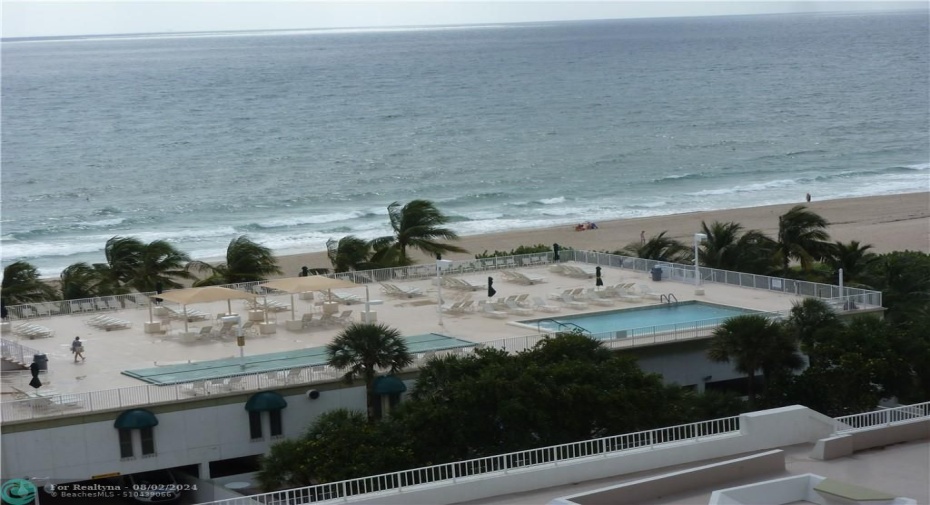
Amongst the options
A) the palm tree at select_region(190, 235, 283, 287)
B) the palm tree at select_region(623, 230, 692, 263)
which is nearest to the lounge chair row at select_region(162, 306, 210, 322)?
the palm tree at select_region(190, 235, 283, 287)

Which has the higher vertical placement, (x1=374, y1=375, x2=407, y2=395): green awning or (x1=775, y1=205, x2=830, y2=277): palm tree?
(x1=775, y1=205, x2=830, y2=277): palm tree

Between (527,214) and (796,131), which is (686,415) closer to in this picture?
(527,214)

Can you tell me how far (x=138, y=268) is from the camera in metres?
40.2

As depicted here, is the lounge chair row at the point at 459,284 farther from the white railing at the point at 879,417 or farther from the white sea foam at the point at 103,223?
the white sea foam at the point at 103,223

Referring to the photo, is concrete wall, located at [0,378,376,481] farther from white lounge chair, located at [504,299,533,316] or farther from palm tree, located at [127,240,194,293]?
palm tree, located at [127,240,194,293]

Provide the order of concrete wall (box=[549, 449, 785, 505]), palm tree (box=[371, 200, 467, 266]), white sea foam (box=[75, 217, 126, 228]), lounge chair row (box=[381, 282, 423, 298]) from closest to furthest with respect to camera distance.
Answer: concrete wall (box=[549, 449, 785, 505]) → lounge chair row (box=[381, 282, 423, 298]) → palm tree (box=[371, 200, 467, 266]) → white sea foam (box=[75, 217, 126, 228])

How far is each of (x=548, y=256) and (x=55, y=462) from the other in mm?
18351

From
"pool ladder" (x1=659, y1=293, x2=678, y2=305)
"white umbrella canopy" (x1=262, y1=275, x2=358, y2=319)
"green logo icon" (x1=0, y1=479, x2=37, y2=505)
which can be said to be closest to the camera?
"green logo icon" (x1=0, y1=479, x2=37, y2=505)

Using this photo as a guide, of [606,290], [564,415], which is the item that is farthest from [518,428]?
[606,290]

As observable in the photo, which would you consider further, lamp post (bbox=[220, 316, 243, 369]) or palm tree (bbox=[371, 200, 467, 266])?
palm tree (bbox=[371, 200, 467, 266])

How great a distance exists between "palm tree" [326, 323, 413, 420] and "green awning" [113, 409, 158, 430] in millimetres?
3366

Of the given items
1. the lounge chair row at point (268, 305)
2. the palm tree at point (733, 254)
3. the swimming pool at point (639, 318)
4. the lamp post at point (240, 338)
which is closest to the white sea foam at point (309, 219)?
the palm tree at point (733, 254)

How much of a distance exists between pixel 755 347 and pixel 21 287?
2171 cm

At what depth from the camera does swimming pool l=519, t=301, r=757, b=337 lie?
30219mm
